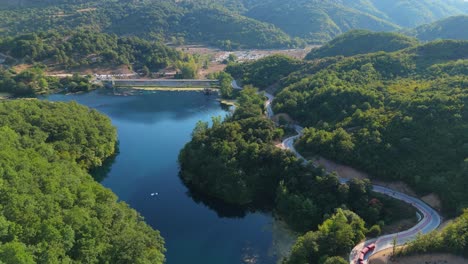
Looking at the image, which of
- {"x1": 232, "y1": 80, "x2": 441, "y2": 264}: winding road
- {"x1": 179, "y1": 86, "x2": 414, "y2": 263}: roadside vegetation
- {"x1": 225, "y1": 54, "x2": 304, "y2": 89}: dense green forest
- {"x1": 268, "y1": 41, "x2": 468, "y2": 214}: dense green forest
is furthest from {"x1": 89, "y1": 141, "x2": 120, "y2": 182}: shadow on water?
{"x1": 225, "y1": 54, "x2": 304, "y2": 89}: dense green forest

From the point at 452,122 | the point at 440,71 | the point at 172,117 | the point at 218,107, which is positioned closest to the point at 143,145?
the point at 172,117

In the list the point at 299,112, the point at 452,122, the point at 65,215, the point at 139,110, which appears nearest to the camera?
the point at 65,215

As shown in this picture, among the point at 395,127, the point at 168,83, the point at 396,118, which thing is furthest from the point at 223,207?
the point at 168,83

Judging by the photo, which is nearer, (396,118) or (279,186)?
(279,186)

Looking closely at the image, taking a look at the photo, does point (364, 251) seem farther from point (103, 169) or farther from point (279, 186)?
point (103, 169)

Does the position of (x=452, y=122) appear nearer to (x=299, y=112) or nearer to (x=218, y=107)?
(x=299, y=112)

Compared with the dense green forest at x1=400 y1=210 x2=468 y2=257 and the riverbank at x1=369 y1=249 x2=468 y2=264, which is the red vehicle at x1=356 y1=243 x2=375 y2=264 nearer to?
the riverbank at x1=369 y1=249 x2=468 y2=264
